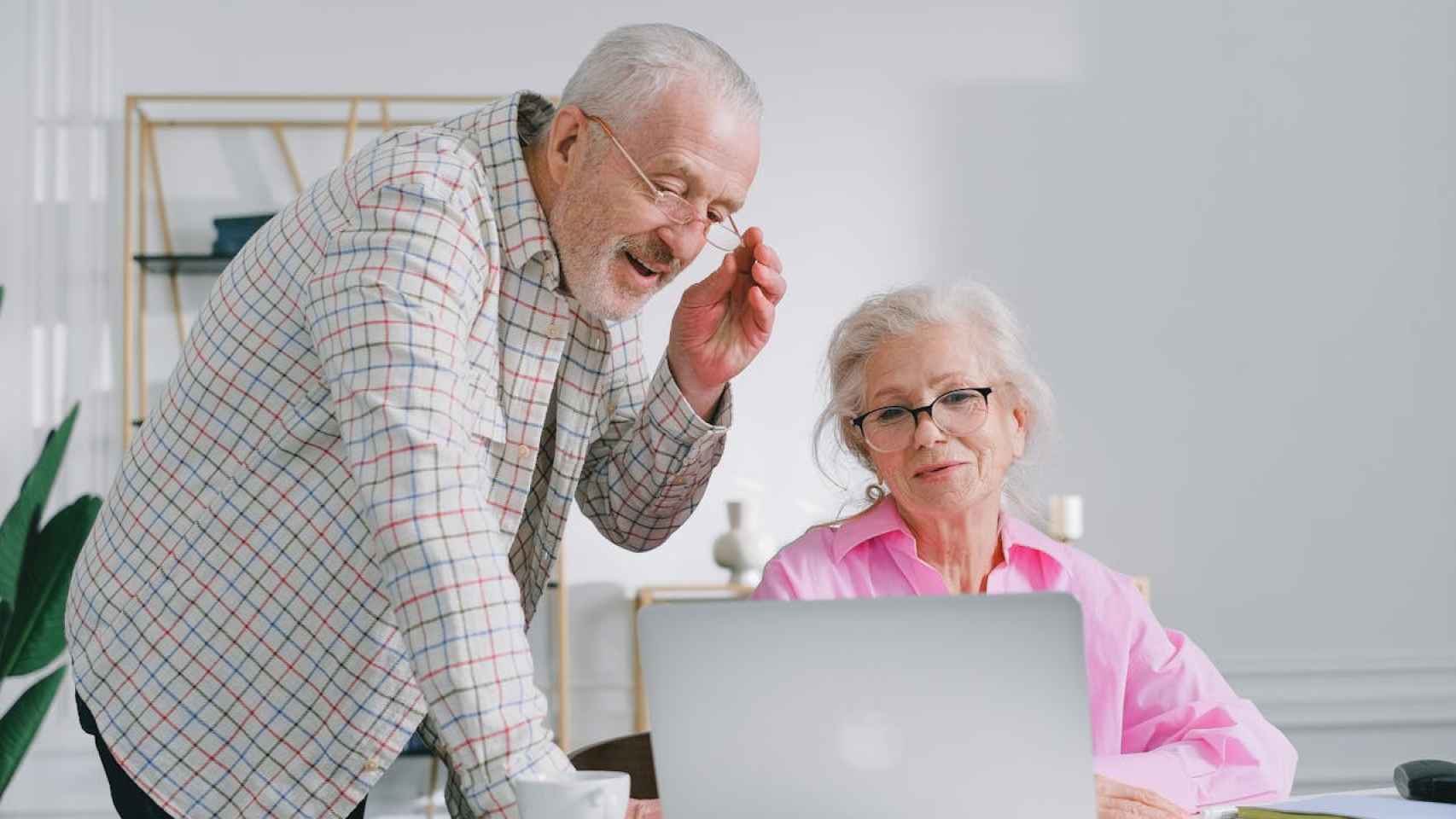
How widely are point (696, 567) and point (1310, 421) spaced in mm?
1683

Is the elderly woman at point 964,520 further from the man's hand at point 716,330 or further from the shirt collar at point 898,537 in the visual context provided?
the man's hand at point 716,330

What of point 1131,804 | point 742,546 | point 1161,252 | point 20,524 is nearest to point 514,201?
point 1131,804

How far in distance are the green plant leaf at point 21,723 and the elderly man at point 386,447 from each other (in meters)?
1.59

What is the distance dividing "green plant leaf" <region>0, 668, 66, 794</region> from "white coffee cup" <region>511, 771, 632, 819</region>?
7.51ft

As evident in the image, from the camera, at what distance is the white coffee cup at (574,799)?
945 millimetres

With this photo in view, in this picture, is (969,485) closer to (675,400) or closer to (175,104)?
(675,400)

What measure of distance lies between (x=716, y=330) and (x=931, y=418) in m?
0.29

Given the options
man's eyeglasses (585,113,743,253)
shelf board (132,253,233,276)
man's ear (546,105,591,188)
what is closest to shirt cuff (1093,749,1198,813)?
man's eyeglasses (585,113,743,253)

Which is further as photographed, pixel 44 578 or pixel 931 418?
pixel 44 578

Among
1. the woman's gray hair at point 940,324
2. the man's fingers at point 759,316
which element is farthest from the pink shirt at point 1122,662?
the man's fingers at point 759,316

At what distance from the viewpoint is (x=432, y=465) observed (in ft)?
3.92

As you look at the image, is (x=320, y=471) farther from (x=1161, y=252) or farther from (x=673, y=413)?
(x=1161, y=252)

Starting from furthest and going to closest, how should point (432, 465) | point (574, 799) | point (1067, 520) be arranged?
point (1067, 520) → point (432, 465) → point (574, 799)

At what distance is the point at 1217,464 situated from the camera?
3.88 m
